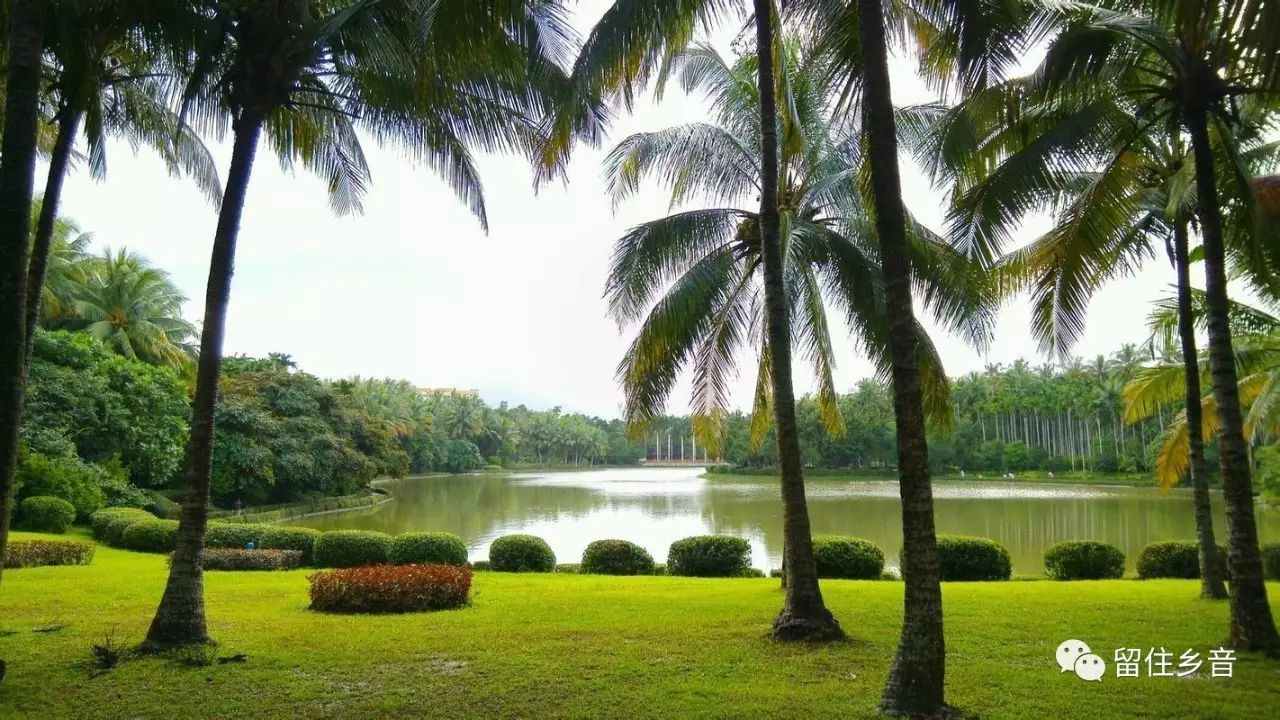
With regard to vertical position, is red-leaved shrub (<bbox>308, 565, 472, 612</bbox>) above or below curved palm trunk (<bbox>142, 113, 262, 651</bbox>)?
below

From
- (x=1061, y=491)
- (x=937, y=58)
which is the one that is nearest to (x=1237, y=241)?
(x=937, y=58)

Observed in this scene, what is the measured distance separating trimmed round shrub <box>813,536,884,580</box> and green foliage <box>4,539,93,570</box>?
40.3 feet

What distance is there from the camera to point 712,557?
46.0 feet

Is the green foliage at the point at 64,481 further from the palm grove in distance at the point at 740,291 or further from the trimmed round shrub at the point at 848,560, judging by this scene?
the trimmed round shrub at the point at 848,560

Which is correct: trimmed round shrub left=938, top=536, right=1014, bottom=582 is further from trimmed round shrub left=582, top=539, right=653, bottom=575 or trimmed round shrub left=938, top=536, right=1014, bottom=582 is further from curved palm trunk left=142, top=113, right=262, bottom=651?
curved palm trunk left=142, top=113, right=262, bottom=651

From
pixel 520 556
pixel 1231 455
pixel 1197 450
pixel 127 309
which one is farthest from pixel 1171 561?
pixel 127 309

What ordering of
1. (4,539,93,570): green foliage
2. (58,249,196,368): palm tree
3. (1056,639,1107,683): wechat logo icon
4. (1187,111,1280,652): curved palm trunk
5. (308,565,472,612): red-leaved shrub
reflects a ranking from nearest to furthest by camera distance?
(1056,639,1107,683): wechat logo icon, (1187,111,1280,652): curved palm trunk, (308,565,472,612): red-leaved shrub, (4,539,93,570): green foliage, (58,249,196,368): palm tree

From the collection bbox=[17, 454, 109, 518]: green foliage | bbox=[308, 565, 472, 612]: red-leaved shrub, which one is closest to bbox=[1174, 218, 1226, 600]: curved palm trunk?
bbox=[308, 565, 472, 612]: red-leaved shrub

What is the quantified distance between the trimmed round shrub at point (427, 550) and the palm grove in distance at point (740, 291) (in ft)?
0.18

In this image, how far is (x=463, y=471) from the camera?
70812mm

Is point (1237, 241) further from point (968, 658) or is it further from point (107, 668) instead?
point (107, 668)

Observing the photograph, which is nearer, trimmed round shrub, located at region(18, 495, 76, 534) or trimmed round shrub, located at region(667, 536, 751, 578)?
trimmed round shrub, located at region(667, 536, 751, 578)

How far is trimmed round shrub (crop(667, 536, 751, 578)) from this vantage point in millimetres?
13992

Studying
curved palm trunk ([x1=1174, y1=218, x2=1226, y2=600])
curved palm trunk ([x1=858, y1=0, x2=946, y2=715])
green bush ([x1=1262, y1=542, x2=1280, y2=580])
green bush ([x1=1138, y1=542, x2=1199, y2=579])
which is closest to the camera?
curved palm trunk ([x1=858, y1=0, x2=946, y2=715])
